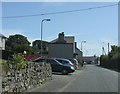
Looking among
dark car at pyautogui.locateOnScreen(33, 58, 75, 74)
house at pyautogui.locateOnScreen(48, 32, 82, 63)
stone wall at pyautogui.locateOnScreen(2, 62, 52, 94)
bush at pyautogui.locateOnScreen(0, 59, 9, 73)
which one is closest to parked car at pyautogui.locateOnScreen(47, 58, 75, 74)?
dark car at pyautogui.locateOnScreen(33, 58, 75, 74)

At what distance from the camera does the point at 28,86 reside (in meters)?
19.8

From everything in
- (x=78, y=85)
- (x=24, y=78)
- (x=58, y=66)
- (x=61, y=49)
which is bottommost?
(x=78, y=85)

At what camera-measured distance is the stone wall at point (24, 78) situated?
15.8 m

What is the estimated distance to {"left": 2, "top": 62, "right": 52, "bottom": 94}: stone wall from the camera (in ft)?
52.0

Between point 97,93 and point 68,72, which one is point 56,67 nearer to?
point 68,72

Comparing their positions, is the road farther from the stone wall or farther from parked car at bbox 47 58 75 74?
parked car at bbox 47 58 75 74

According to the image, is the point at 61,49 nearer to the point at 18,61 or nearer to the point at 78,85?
the point at 78,85

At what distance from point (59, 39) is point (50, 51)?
271 inches

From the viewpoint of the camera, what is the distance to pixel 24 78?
1898cm

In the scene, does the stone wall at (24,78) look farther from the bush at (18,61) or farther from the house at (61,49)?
the house at (61,49)

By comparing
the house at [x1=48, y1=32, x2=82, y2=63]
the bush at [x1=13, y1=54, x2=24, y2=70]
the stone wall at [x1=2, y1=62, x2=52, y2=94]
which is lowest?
the stone wall at [x1=2, y1=62, x2=52, y2=94]

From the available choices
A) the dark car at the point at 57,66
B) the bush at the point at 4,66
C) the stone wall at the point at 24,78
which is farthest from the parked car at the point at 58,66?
the bush at the point at 4,66

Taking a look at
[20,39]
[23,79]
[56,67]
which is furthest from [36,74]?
[20,39]

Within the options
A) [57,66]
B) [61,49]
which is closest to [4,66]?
[57,66]
